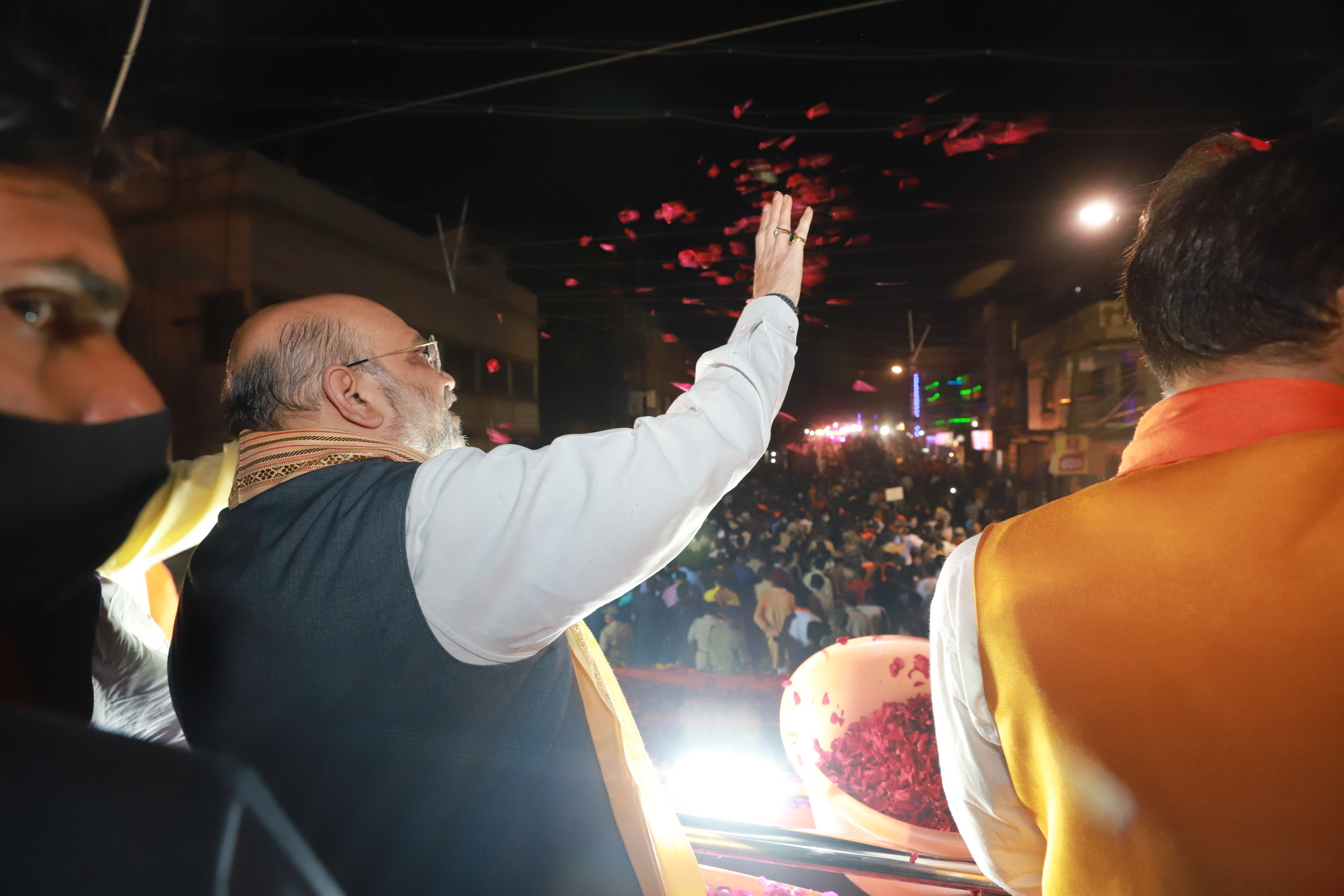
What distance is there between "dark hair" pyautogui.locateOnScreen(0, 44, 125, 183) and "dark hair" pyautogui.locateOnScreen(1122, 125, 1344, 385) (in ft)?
4.45

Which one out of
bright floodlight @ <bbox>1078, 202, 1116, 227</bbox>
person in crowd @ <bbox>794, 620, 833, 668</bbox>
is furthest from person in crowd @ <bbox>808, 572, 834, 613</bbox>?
bright floodlight @ <bbox>1078, 202, 1116, 227</bbox>

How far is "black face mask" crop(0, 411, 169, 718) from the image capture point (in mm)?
298

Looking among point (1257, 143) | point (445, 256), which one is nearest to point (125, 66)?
point (1257, 143)

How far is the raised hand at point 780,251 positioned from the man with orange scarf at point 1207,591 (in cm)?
64

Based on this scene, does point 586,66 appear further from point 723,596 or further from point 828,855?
point 828,855

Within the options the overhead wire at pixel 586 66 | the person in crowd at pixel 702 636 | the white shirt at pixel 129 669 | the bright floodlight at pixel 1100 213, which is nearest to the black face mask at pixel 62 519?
the white shirt at pixel 129 669

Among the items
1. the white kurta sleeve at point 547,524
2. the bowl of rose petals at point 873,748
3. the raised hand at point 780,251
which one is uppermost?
the raised hand at point 780,251

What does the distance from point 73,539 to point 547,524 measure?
51cm

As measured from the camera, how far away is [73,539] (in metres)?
0.33

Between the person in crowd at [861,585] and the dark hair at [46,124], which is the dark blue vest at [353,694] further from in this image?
the person in crowd at [861,585]

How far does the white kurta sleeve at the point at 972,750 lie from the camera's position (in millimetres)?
942

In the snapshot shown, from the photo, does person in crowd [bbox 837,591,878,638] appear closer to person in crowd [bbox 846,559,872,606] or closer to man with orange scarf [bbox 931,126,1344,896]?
person in crowd [bbox 846,559,872,606]

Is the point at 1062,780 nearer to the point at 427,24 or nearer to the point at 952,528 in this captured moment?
the point at 427,24

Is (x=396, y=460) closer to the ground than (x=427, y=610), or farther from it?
farther from it
